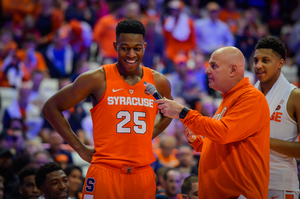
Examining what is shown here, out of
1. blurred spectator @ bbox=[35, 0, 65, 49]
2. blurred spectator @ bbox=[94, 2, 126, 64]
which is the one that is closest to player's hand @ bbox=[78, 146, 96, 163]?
blurred spectator @ bbox=[94, 2, 126, 64]

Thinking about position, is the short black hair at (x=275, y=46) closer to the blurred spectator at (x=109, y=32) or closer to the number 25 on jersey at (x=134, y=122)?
the number 25 on jersey at (x=134, y=122)

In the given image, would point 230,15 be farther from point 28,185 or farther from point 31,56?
point 28,185

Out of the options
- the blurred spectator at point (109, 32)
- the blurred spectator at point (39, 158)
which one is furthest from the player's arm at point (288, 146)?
the blurred spectator at point (109, 32)

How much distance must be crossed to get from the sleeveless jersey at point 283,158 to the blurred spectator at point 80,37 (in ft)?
23.5

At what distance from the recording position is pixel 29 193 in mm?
5047

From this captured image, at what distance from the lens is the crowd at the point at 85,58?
768cm

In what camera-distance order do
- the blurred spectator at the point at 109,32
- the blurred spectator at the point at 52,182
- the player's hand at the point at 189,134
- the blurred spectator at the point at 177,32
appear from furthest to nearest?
the blurred spectator at the point at 177,32, the blurred spectator at the point at 109,32, the blurred spectator at the point at 52,182, the player's hand at the point at 189,134

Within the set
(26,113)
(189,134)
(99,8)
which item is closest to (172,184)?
(189,134)

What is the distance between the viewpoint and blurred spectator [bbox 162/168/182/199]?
235 inches

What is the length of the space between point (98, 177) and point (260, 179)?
4.56 feet

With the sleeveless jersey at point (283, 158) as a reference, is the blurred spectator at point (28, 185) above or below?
below

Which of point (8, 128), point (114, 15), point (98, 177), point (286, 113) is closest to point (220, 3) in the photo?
point (114, 15)

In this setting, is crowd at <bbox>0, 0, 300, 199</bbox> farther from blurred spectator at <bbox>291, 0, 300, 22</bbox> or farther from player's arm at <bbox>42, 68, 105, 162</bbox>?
player's arm at <bbox>42, 68, 105, 162</bbox>

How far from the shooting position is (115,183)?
10.7ft
